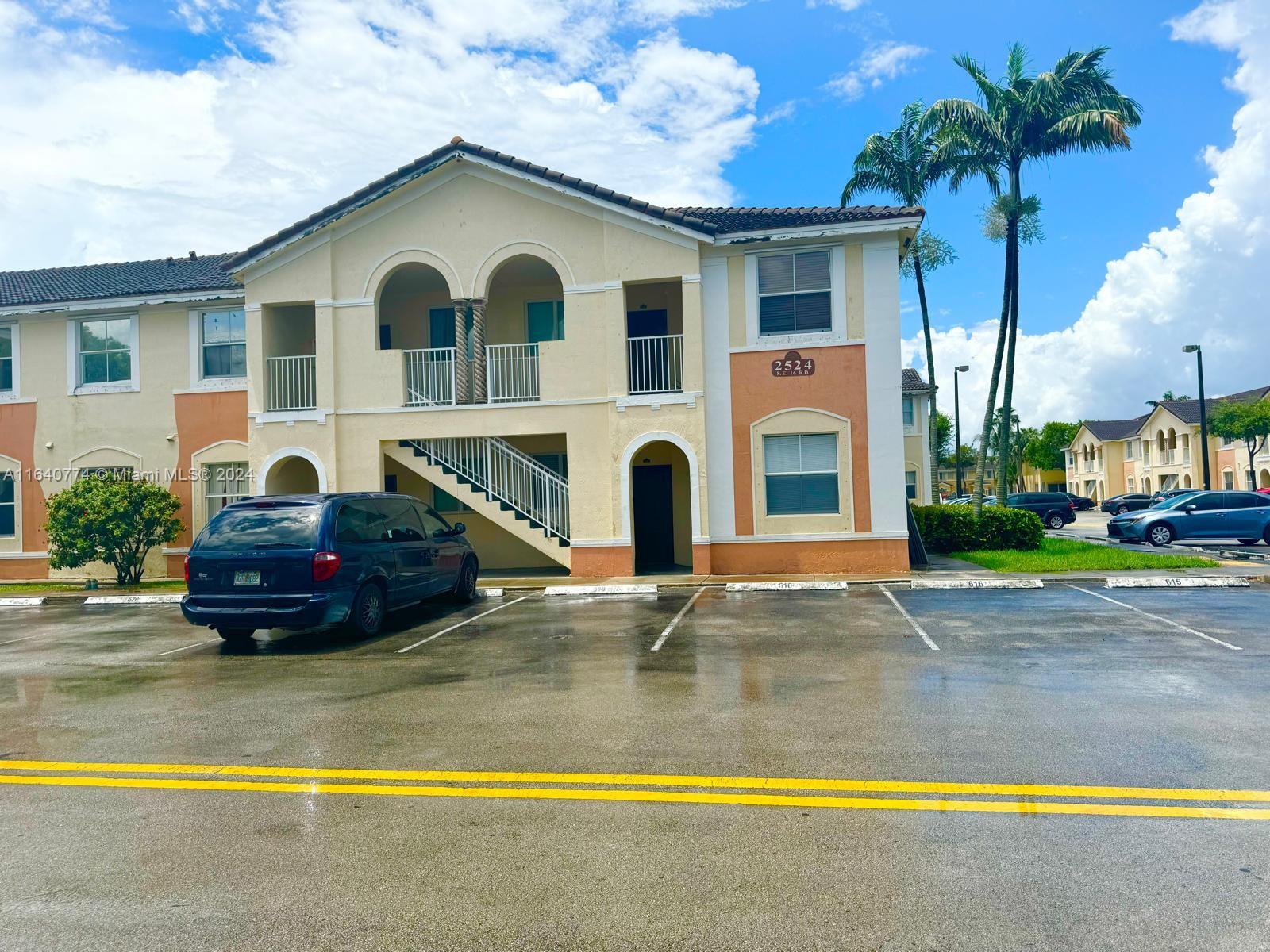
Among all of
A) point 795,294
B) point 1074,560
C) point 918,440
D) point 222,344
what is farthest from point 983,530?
point 222,344

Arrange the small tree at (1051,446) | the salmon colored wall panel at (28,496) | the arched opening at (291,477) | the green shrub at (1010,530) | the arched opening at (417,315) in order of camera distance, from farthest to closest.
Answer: the small tree at (1051,446) → the green shrub at (1010,530) → the salmon colored wall panel at (28,496) → the arched opening at (417,315) → the arched opening at (291,477)

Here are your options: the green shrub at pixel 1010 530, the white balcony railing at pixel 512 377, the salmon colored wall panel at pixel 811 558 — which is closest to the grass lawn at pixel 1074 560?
the green shrub at pixel 1010 530

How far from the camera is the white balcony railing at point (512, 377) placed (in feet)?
59.9

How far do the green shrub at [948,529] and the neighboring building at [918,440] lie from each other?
12482mm

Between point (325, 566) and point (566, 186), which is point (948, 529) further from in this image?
point (325, 566)

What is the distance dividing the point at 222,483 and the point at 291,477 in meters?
1.66

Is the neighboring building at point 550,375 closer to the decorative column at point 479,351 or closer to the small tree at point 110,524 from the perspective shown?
the decorative column at point 479,351

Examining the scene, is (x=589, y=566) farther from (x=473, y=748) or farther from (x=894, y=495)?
(x=473, y=748)

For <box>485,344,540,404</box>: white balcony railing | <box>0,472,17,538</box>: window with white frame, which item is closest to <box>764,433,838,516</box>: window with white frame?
<box>485,344,540,404</box>: white balcony railing

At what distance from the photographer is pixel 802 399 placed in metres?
17.1

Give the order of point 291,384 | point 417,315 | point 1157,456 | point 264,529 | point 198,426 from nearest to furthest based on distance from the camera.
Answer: point 264,529
point 291,384
point 198,426
point 417,315
point 1157,456

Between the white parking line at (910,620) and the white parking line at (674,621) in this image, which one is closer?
the white parking line at (910,620)

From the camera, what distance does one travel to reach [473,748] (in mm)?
5980

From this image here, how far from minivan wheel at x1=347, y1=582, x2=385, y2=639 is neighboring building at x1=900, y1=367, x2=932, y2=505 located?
27.6 meters
